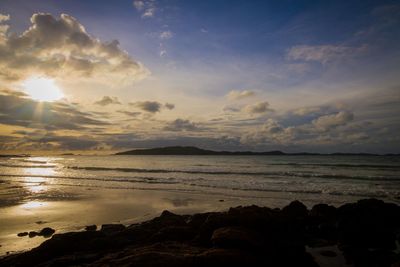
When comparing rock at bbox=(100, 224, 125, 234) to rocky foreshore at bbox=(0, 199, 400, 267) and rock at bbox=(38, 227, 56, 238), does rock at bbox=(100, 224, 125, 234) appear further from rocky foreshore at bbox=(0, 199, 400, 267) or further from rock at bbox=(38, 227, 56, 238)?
rock at bbox=(38, 227, 56, 238)

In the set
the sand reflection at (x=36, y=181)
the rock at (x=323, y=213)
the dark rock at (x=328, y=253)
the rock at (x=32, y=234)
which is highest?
the rock at (x=323, y=213)

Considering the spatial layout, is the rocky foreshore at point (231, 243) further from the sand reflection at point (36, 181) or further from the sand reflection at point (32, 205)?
the sand reflection at point (36, 181)

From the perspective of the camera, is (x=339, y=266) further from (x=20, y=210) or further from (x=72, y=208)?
(x=20, y=210)

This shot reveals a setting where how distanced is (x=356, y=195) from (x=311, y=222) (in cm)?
1237

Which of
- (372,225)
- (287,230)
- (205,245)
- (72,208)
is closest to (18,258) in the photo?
(205,245)

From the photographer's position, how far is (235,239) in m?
8.16

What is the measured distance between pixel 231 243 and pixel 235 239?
16 cm

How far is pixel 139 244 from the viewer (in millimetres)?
9383

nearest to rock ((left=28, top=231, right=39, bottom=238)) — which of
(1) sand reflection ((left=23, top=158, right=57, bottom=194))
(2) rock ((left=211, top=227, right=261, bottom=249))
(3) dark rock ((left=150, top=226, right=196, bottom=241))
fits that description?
(3) dark rock ((left=150, top=226, right=196, bottom=241))

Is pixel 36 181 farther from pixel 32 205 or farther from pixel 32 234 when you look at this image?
pixel 32 234

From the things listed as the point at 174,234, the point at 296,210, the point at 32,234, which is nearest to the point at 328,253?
the point at 174,234

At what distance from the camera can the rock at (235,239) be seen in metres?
8.07

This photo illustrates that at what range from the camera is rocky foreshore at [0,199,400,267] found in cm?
743

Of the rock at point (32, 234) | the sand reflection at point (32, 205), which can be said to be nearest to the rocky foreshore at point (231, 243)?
the rock at point (32, 234)
